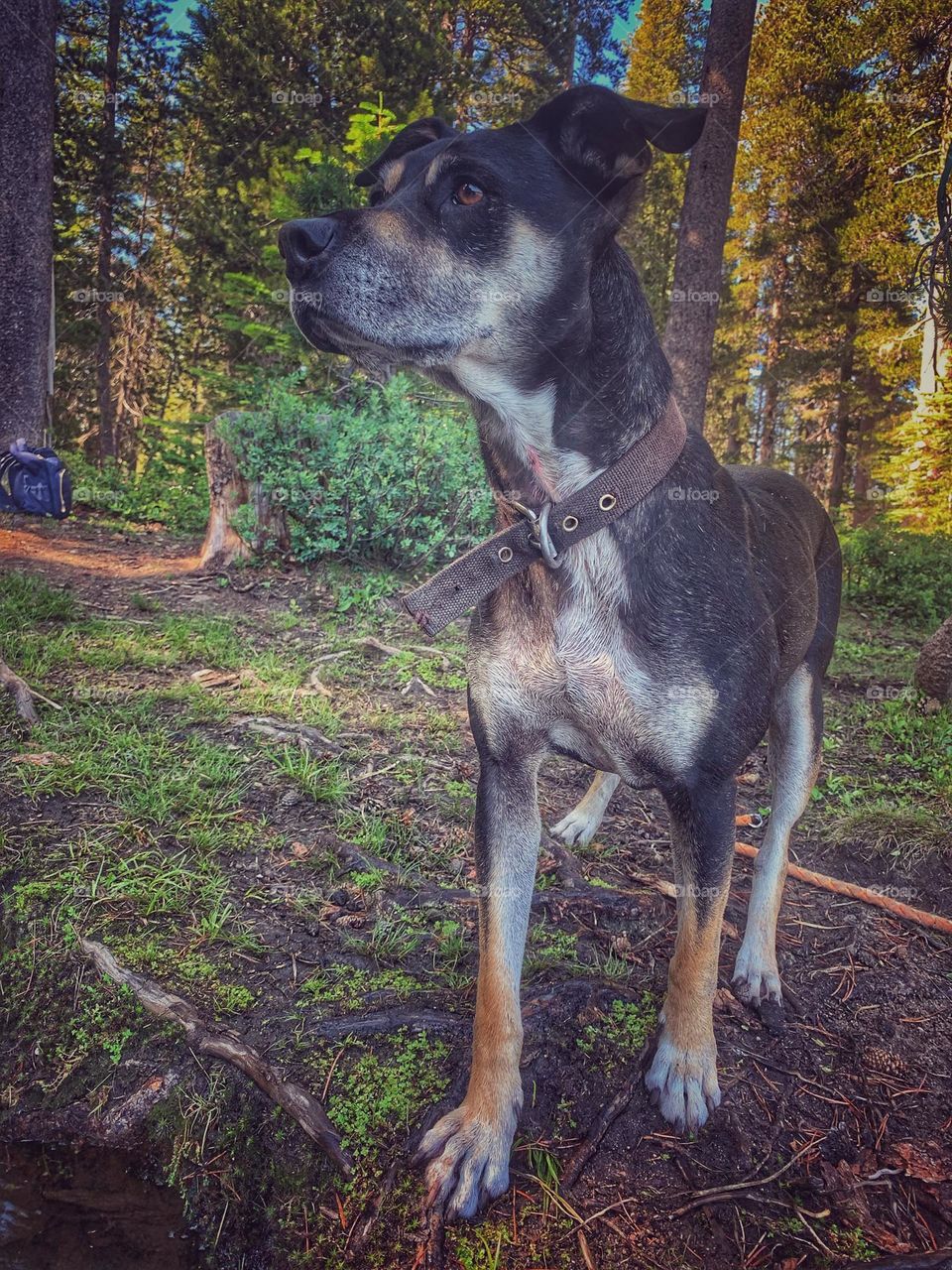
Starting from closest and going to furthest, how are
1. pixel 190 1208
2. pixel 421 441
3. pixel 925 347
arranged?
pixel 190 1208 < pixel 421 441 < pixel 925 347

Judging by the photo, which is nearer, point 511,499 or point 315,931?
point 511,499

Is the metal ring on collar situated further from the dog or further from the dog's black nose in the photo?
the dog's black nose

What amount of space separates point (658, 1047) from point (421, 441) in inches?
220

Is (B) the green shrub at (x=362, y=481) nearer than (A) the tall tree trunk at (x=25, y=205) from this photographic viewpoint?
Yes

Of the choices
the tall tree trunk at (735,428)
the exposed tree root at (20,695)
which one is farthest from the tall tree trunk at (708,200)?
the tall tree trunk at (735,428)

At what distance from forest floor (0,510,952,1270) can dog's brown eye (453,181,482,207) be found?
233 cm

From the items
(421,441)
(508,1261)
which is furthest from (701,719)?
(421,441)

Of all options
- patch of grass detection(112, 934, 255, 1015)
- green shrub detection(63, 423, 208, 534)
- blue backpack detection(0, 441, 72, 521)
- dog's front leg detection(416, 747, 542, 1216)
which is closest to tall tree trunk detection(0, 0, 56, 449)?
blue backpack detection(0, 441, 72, 521)

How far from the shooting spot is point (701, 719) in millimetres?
1991

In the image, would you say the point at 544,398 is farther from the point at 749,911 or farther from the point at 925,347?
the point at 925,347

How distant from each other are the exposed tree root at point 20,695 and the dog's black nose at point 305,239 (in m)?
2.70

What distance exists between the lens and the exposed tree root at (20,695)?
145 inches

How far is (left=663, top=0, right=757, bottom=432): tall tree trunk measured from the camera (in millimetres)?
7340

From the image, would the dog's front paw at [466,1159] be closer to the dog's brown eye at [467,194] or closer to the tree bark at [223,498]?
the dog's brown eye at [467,194]
